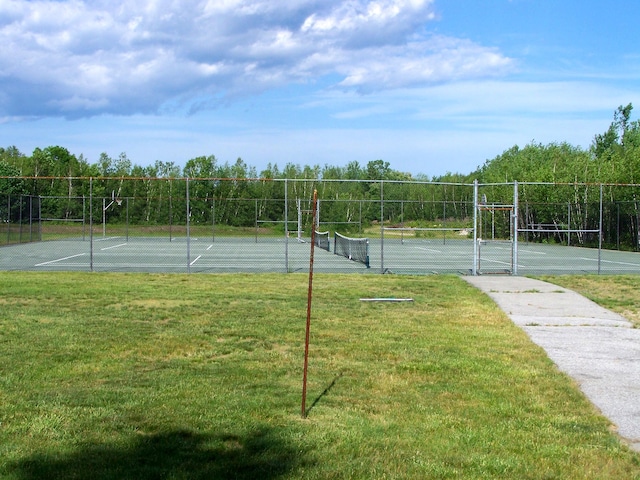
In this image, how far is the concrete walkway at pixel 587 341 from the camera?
6.39 meters

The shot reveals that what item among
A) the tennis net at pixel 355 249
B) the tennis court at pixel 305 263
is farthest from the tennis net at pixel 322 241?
the tennis net at pixel 355 249

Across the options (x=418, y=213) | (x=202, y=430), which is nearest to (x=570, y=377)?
(x=202, y=430)

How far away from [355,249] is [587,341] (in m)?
16.5

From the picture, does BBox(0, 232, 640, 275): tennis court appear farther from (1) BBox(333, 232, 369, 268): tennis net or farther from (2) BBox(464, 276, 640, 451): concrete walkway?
(2) BBox(464, 276, 640, 451): concrete walkway

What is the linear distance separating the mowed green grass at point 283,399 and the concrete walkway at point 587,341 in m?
A: 0.24

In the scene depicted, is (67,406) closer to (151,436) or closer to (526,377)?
(151,436)

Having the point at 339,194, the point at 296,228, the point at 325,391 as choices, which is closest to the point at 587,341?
the point at 325,391

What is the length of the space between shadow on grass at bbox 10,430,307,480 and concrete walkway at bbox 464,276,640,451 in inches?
104

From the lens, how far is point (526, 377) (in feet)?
23.6

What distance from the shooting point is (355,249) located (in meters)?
25.8

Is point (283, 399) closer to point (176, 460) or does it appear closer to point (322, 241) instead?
point (176, 460)

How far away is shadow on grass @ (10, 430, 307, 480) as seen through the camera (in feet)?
14.6

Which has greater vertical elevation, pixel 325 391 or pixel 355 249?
pixel 355 249

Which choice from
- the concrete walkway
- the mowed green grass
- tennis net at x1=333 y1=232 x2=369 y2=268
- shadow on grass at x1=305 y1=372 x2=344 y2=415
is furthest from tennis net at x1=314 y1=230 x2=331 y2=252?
shadow on grass at x1=305 y1=372 x2=344 y2=415
